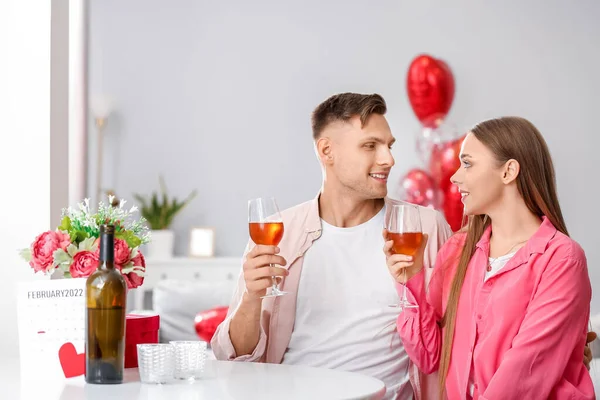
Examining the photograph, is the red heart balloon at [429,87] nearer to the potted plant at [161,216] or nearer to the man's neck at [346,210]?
the potted plant at [161,216]

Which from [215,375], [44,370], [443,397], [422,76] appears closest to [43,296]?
[44,370]

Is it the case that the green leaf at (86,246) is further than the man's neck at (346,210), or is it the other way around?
the man's neck at (346,210)

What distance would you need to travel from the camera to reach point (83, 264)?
1.87m

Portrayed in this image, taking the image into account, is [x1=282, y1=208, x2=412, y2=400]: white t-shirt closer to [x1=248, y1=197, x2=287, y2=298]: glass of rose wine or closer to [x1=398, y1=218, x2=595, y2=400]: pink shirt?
[x1=398, y1=218, x2=595, y2=400]: pink shirt

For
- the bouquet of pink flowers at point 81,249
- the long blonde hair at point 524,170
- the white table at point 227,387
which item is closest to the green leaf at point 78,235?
the bouquet of pink flowers at point 81,249

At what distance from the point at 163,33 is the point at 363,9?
143 centimetres

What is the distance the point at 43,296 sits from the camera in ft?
5.98

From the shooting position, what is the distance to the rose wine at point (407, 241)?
6.60 ft

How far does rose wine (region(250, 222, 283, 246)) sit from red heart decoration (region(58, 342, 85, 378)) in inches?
19.8

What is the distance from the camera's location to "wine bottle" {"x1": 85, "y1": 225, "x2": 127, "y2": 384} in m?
1.67

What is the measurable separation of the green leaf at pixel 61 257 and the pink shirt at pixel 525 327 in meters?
0.89

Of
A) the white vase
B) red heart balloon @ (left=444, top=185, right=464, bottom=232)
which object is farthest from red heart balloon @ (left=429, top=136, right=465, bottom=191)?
the white vase

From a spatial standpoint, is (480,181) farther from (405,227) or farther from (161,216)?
(161,216)

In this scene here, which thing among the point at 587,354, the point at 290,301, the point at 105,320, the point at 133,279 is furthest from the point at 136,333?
the point at 587,354
